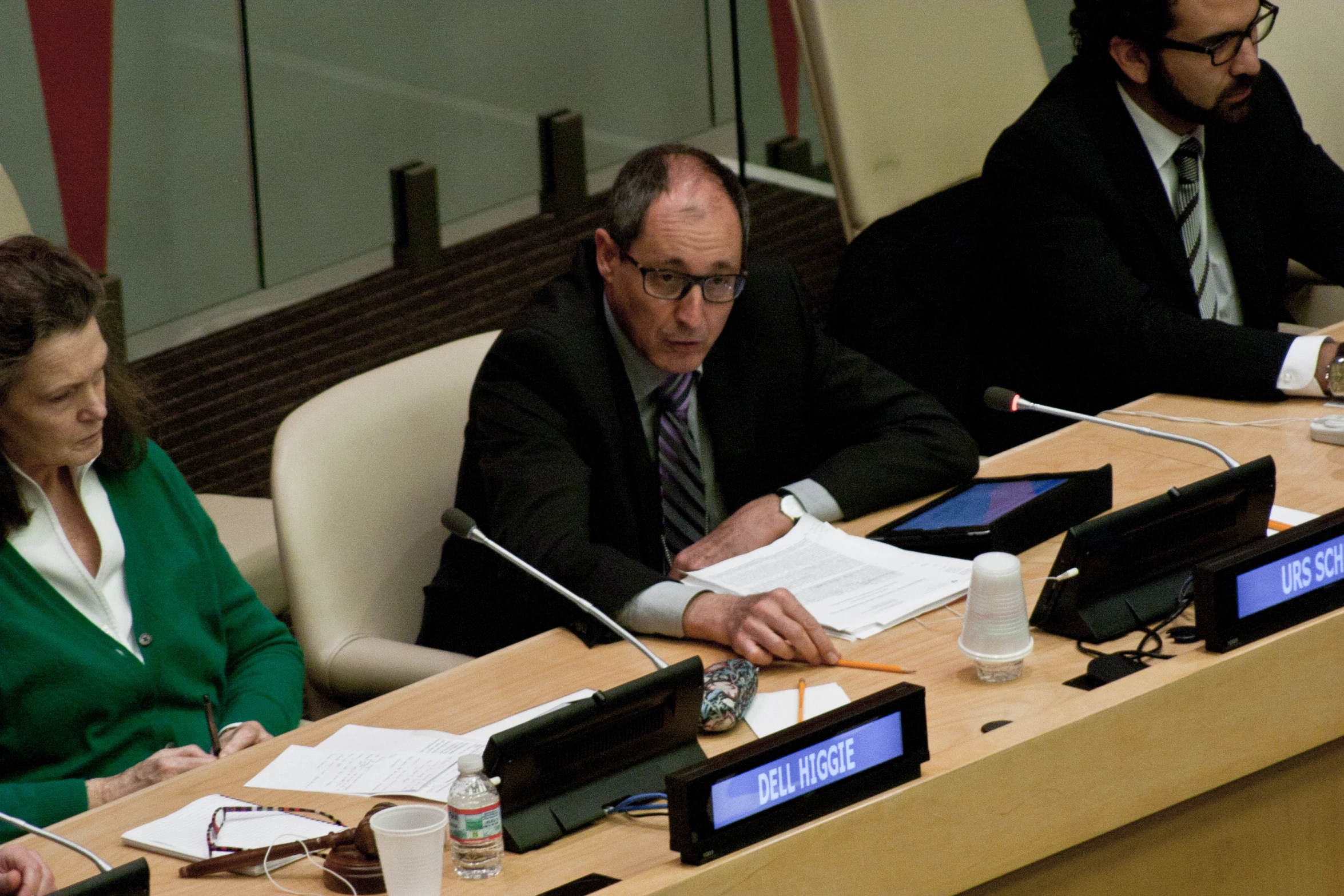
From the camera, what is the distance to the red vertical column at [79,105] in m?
3.42

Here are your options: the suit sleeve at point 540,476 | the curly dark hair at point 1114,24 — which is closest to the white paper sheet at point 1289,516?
the suit sleeve at point 540,476

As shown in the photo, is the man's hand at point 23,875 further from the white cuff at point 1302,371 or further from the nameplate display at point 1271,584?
the white cuff at point 1302,371

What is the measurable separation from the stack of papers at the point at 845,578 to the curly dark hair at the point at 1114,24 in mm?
1185

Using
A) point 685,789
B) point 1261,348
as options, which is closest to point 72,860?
point 685,789

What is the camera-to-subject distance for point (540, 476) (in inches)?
89.4

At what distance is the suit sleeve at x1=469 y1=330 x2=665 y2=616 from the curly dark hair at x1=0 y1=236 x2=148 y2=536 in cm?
53

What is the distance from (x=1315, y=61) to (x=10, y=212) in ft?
8.75

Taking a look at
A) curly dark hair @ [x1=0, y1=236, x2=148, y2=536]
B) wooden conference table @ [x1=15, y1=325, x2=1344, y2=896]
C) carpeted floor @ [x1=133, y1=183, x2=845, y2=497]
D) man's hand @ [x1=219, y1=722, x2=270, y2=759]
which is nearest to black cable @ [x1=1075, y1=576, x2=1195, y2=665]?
wooden conference table @ [x1=15, y1=325, x2=1344, y2=896]

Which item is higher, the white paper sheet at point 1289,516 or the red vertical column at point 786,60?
the red vertical column at point 786,60

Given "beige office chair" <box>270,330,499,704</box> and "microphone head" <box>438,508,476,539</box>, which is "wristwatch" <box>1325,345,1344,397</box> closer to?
"beige office chair" <box>270,330,499,704</box>

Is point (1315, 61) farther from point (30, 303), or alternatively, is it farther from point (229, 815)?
point (229, 815)

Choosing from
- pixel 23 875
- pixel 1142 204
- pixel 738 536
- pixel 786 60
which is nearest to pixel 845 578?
pixel 738 536

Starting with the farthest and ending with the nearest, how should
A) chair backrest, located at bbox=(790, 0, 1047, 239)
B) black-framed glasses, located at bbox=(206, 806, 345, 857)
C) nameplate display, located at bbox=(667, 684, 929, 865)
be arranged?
chair backrest, located at bbox=(790, 0, 1047, 239) → black-framed glasses, located at bbox=(206, 806, 345, 857) → nameplate display, located at bbox=(667, 684, 929, 865)

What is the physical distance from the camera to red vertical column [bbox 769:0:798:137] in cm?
443
